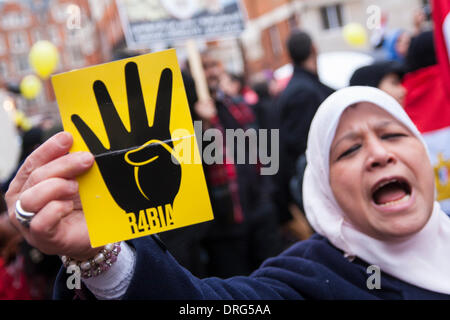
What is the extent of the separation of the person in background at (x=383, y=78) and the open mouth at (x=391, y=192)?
870 mm

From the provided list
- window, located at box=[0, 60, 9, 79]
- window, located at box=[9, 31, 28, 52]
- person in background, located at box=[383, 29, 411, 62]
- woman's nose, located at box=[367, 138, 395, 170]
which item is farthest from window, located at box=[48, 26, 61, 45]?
woman's nose, located at box=[367, 138, 395, 170]

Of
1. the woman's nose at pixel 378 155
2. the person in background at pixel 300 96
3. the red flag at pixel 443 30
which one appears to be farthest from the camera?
the person in background at pixel 300 96

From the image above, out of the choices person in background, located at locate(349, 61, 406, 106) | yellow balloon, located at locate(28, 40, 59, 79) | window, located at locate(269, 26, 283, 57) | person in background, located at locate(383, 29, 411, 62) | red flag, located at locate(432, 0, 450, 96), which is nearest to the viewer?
red flag, located at locate(432, 0, 450, 96)

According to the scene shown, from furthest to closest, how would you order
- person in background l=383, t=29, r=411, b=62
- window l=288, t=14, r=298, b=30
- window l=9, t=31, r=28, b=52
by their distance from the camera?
1. window l=9, t=31, r=28, b=52
2. window l=288, t=14, r=298, b=30
3. person in background l=383, t=29, r=411, b=62

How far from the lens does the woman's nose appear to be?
4.14 ft

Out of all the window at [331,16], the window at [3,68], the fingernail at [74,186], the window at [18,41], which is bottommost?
the fingernail at [74,186]

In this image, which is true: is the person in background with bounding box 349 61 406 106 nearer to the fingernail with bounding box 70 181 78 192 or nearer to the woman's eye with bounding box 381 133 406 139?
the woman's eye with bounding box 381 133 406 139

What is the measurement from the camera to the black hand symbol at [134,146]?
90 cm

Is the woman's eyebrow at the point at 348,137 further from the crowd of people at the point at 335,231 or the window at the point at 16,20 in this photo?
the window at the point at 16,20

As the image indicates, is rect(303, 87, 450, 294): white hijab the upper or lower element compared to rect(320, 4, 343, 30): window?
lower

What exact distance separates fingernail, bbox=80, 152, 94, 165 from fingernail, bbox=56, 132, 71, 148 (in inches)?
1.6

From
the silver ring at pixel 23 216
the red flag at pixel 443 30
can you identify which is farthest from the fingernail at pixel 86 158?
the red flag at pixel 443 30

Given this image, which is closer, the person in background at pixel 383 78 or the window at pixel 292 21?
the person in background at pixel 383 78
